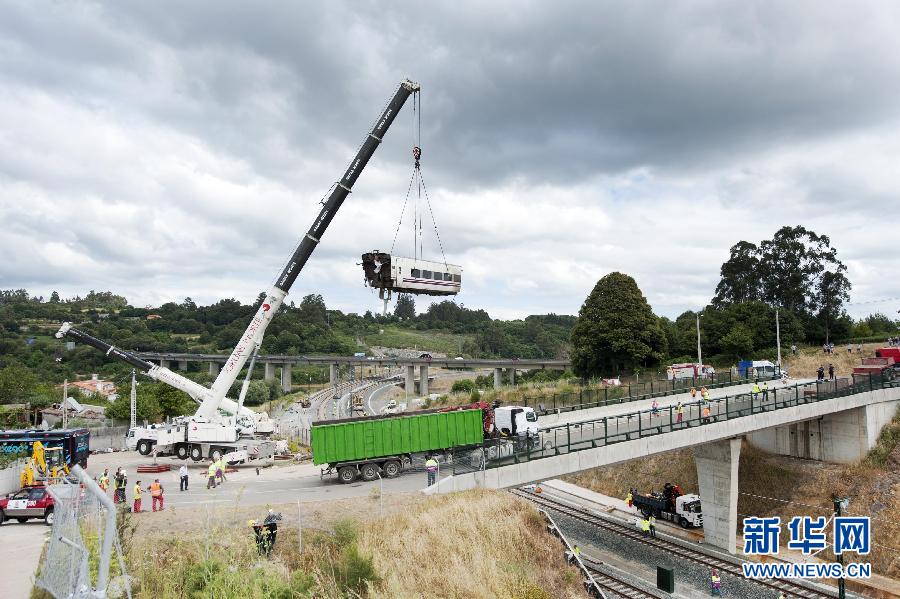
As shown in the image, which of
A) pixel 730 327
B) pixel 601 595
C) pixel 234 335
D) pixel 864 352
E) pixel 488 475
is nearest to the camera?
pixel 601 595

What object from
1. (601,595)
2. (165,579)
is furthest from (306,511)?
(601,595)

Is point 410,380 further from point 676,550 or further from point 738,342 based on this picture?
point 676,550

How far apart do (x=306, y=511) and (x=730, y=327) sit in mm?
60560

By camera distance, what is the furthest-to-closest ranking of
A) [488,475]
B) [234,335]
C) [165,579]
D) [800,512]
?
[234,335]
[800,512]
[488,475]
[165,579]

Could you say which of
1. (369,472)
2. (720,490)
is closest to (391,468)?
(369,472)

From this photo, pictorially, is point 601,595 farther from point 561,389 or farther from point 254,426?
point 561,389

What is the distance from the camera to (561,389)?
184 ft

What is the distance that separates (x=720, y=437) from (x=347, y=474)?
63.7 ft

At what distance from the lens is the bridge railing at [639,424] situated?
79.5 ft

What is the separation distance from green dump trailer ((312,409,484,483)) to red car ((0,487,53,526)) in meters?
10.1

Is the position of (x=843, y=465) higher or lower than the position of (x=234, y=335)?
lower

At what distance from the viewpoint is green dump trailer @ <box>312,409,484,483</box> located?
26.3 meters

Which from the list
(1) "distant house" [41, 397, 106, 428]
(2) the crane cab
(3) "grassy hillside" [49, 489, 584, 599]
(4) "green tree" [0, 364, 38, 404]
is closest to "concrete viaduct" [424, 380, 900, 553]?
(3) "grassy hillside" [49, 489, 584, 599]

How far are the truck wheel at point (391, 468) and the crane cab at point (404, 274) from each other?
8195 millimetres
